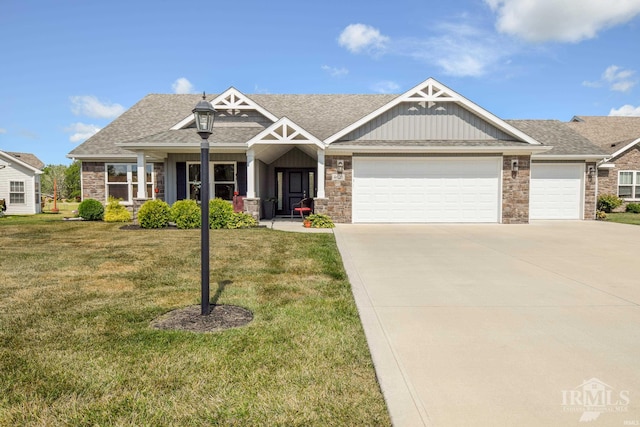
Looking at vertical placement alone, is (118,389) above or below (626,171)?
below

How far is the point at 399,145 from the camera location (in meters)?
14.7

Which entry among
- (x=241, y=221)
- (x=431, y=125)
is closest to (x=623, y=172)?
(x=431, y=125)

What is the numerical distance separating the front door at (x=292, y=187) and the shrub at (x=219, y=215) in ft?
17.2

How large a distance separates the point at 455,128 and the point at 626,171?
547 inches

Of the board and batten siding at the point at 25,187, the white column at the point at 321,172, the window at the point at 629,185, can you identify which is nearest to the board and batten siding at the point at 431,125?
the white column at the point at 321,172

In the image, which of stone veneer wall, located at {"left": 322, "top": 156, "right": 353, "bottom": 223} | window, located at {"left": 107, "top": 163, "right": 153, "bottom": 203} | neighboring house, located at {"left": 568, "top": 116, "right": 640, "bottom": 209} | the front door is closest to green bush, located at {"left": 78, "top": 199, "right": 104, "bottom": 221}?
window, located at {"left": 107, "top": 163, "right": 153, "bottom": 203}

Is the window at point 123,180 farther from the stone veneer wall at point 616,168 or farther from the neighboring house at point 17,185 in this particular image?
the stone veneer wall at point 616,168

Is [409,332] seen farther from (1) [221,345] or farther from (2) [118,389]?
(2) [118,389]

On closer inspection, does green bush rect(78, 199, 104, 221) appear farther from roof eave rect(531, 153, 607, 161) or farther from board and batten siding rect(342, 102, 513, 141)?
→ roof eave rect(531, 153, 607, 161)

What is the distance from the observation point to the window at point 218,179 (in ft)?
54.9

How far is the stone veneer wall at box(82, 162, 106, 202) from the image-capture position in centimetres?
1794

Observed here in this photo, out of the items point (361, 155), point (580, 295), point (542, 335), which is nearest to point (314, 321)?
point (542, 335)

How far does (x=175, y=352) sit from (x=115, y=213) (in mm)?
14760

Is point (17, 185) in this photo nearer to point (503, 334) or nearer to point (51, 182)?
point (51, 182)
